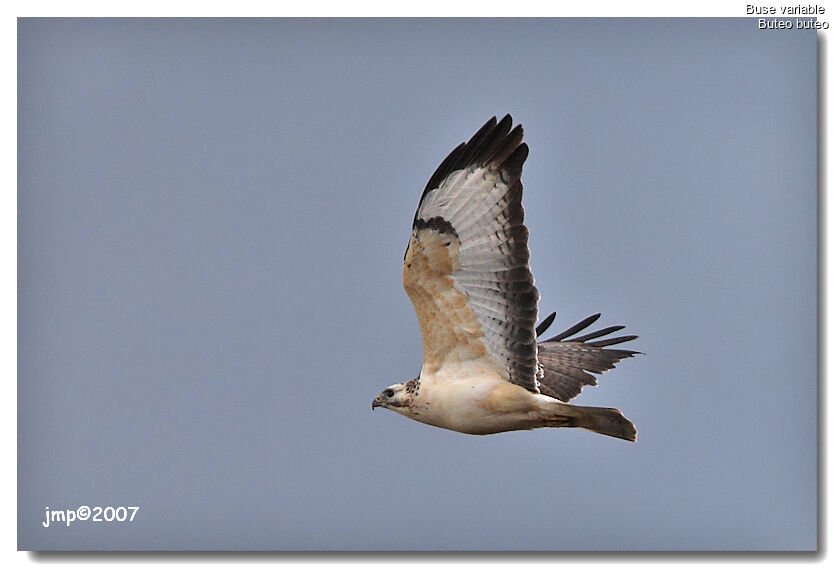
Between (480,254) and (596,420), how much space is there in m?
0.73

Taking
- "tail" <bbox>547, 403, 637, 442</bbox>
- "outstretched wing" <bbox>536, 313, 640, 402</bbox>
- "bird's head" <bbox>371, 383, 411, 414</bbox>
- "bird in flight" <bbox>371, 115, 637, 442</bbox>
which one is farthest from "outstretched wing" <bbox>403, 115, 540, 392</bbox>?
"outstretched wing" <bbox>536, 313, 640, 402</bbox>

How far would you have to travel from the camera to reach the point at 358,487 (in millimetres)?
4449

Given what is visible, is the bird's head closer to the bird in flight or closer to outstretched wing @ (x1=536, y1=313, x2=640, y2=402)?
the bird in flight

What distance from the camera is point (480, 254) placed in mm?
3818

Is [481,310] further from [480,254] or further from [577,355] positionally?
[577,355]

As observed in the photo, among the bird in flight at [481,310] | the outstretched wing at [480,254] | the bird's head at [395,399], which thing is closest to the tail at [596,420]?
the bird in flight at [481,310]

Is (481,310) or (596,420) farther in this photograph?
(596,420)

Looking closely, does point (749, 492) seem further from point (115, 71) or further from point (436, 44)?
point (115, 71)

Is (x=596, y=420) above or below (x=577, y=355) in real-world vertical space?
below

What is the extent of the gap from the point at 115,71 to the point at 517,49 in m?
1.41

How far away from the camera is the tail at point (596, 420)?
410 centimetres

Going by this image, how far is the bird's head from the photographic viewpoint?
4188 millimetres

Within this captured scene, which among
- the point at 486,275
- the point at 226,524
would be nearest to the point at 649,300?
the point at 486,275

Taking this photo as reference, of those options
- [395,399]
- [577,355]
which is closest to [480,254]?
[395,399]
